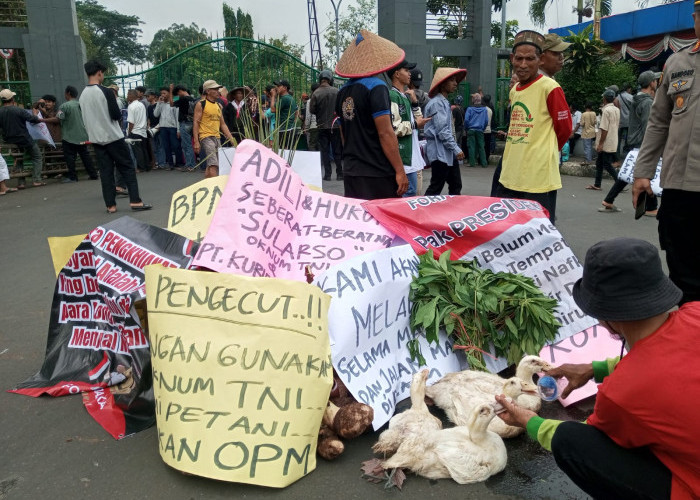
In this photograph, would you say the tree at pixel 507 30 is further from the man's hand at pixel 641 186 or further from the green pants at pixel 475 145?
the man's hand at pixel 641 186

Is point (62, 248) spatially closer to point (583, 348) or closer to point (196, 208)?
point (196, 208)

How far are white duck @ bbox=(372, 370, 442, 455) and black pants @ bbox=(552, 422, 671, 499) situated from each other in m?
0.66

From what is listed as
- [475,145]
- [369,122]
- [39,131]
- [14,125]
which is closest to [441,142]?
[369,122]

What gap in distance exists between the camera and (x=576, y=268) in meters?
3.57

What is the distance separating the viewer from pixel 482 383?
2.88 m

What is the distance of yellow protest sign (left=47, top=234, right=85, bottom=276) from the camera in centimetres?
341

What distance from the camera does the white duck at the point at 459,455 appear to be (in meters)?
2.44

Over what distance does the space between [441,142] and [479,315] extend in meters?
3.75

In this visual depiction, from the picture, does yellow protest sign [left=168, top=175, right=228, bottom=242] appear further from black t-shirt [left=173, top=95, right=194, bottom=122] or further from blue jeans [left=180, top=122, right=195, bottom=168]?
blue jeans [left=180, top=122, right=195, bottom=168]

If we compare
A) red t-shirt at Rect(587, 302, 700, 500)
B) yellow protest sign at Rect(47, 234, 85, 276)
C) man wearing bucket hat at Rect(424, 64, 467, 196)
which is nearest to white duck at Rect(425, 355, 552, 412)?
red t-shirt at Rect(587, 302, 700, 500)

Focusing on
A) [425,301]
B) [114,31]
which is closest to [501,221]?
[425,301]

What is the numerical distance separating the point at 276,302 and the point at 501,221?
5.55 ft

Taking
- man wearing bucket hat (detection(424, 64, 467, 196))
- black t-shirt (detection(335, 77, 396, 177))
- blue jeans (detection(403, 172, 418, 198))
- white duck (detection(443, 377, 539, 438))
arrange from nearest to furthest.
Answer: white duck (detection(443, 377, 539, 438)) → black t-shirt (detection(335, 77, 396, 177)) → blue jeans (detection(403, 172, 418, 198)) → man wearing bucket hat (detection(424, 64, 467, 196))

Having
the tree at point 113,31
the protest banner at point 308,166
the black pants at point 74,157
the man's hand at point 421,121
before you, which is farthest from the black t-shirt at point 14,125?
the tree at point 113,31
